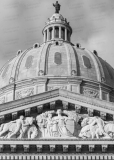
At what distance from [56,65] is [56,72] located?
1.78 metres

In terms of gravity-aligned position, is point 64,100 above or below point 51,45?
below

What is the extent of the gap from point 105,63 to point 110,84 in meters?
7.66

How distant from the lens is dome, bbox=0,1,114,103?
80.8 m

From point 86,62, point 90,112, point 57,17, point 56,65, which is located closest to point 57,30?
point 57,17

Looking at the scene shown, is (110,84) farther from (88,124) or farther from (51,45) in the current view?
(88,124)

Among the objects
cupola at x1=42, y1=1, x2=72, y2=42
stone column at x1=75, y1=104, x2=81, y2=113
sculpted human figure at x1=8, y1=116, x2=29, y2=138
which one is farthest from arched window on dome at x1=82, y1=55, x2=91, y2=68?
sculpted human figure at x1=8, y1=116, x2=29, y2=138

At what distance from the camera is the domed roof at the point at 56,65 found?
8356cm

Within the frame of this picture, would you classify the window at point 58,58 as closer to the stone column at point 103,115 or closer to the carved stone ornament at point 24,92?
the carved stone ornament at point 24,92

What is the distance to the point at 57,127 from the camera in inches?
1519

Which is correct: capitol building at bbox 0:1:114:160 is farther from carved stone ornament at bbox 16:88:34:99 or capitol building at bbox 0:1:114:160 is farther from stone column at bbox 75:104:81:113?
carved stone ornament at bbox 16:88:34:99

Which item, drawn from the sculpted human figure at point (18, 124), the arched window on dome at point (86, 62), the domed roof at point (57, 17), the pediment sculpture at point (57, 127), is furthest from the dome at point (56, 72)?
the sculpted human figure at point (18, 124)

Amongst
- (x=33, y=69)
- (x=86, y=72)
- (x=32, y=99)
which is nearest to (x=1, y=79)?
(x=33, y=69)

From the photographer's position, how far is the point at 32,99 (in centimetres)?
3947

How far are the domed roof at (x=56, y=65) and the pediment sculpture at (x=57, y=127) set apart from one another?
4309 cm
